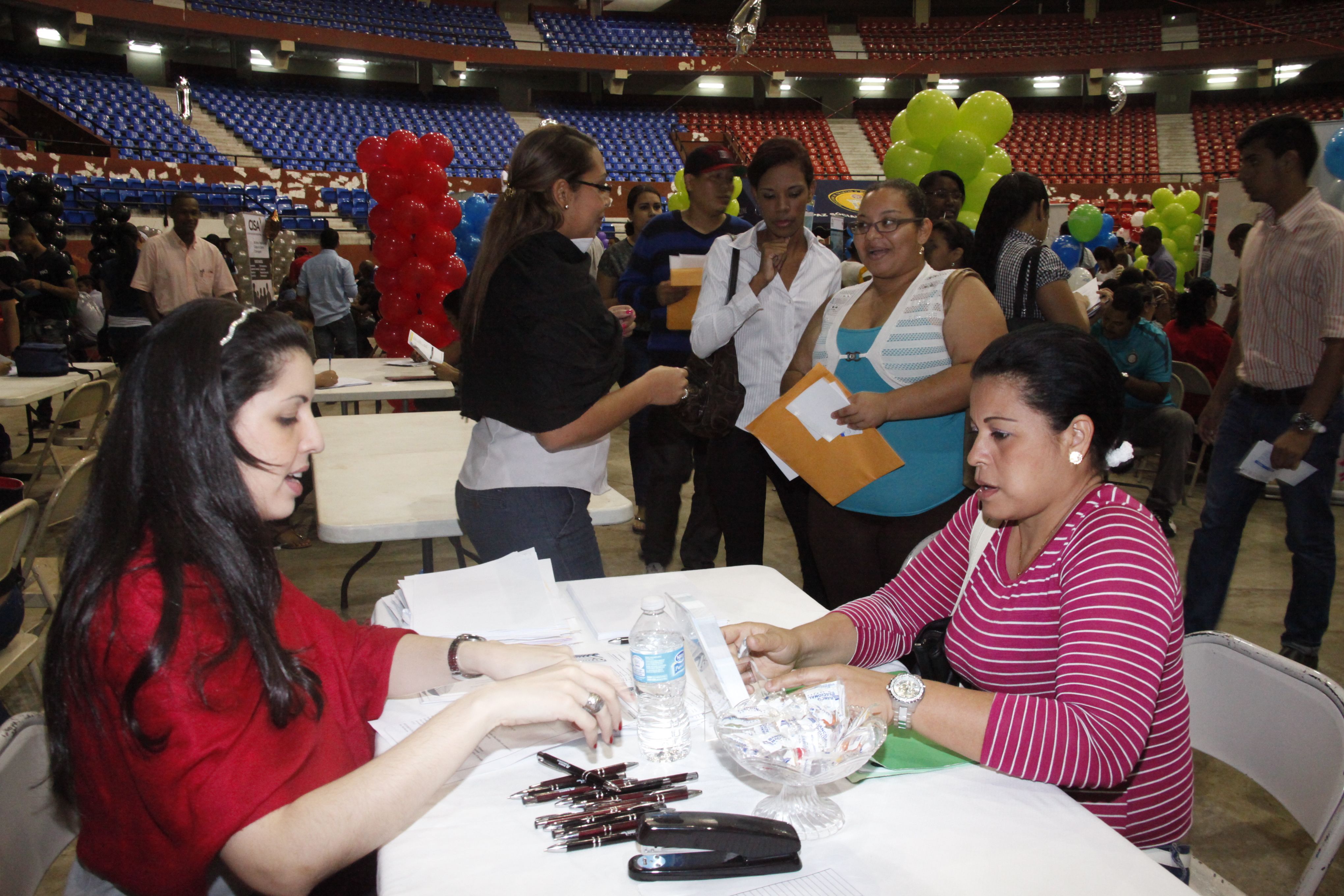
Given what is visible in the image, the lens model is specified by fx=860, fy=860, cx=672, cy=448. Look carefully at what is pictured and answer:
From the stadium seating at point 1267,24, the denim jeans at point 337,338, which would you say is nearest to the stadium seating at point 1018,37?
the stadium seating at point 1267,24

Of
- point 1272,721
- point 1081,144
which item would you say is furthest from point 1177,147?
point 1272,721

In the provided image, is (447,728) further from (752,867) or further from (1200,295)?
(1200,295)

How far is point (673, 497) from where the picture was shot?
3.82m

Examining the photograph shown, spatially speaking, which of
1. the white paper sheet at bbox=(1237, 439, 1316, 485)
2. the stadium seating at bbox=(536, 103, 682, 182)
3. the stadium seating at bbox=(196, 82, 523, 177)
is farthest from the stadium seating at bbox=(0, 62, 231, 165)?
the white paper sheet at bbox=(1237, 439, 1316, 485)

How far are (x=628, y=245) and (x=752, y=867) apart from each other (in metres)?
3.92

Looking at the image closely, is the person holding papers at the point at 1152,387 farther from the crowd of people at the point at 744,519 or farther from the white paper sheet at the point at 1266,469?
the white paper sheet at the point at 1266,469

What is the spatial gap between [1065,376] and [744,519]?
1.59 meters

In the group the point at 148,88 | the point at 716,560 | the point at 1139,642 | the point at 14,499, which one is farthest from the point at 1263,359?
the point at 148,88

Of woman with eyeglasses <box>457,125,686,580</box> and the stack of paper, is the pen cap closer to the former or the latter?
the stack of paper

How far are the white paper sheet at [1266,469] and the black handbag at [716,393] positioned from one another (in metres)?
1.55

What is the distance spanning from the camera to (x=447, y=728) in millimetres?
986

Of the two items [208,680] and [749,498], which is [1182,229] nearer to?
[749,498]

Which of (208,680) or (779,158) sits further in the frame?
(779,158)

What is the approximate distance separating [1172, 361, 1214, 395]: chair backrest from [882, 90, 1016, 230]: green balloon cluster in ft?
4.93
